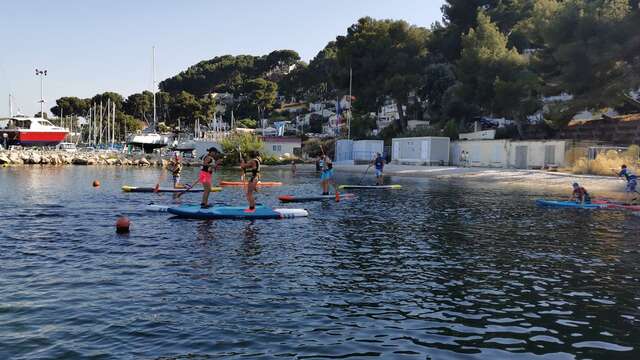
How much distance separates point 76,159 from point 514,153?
202ft

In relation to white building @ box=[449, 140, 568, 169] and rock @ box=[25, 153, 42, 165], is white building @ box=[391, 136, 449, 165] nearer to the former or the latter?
white building @ box=[449, 140, 568, 169]

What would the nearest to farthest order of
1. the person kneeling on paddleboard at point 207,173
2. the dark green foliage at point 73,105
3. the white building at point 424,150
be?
the person kneeling on paddleboard at point 207,173, the white building at point 424,150, the dark green foliage at point 73,105

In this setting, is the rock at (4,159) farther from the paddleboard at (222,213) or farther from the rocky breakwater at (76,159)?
the paddleboard at (222,213)

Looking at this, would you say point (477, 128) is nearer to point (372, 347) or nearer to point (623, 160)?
point (623, 160)

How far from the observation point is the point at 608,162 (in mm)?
46625

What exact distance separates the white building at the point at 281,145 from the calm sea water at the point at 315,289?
6538cm

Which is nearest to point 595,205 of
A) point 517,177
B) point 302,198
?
point 302,198

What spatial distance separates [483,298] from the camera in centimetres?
1162

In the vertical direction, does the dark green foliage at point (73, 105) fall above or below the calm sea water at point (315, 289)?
above

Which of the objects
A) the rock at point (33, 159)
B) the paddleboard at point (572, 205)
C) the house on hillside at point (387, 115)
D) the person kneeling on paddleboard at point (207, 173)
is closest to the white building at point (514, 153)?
the paddleboard at point (572, 205)

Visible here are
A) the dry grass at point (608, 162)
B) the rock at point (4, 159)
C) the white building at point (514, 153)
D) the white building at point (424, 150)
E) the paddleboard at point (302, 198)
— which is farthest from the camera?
the rock at point (4, 159)

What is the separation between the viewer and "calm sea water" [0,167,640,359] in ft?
28.7

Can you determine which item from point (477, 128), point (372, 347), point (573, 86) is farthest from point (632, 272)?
point (477, 128)

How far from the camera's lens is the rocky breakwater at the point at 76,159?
73562 millimetres
